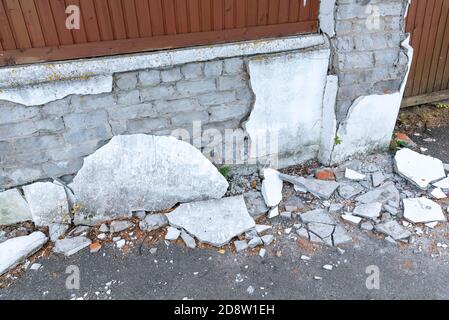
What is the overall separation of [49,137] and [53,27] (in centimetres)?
84

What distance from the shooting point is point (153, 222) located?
138 inches

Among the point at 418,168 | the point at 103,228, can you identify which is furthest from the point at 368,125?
the point at 103,228

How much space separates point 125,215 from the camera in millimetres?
3576

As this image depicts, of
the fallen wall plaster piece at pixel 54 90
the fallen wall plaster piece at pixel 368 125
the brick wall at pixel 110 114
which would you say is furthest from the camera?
the fallen wall plaster piece at pixel 368 125

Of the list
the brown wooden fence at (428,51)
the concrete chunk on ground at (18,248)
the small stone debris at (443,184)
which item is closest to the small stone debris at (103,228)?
the concrete chunk on ground at (18,248)

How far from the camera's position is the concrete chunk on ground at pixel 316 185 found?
12.2ft

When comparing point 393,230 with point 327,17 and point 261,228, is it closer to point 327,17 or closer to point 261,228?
point 261,228

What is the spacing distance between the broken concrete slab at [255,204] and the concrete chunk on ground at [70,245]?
1390 millimetres

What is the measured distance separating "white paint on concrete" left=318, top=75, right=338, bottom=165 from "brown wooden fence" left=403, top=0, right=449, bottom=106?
131 centimetres

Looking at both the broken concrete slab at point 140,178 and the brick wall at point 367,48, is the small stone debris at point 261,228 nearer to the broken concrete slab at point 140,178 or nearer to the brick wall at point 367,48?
the broken concrete slab at point 140,178

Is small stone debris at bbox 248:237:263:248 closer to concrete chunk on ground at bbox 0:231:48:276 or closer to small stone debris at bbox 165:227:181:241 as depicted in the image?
small stone debris at bbox 165:227:181:241
